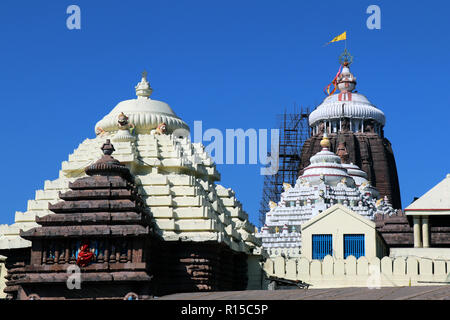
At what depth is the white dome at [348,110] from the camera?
355 feet

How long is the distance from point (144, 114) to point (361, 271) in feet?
49.9

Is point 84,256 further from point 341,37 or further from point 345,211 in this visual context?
point 341,37

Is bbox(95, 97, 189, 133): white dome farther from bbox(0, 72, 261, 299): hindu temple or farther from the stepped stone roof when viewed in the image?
bbox(0, 72, 261, 299): hindu temple

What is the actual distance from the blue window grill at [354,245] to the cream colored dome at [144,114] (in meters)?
12.2

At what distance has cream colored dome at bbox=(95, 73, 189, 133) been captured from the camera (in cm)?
5172

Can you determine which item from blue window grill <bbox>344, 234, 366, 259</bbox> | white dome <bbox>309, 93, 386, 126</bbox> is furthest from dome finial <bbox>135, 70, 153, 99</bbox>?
white dome <bbox>309, 93, 386, 126</bbox>

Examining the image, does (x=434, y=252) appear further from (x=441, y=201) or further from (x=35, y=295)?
Answer: (x=35, y=295)

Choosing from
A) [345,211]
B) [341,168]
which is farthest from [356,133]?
[345,211]

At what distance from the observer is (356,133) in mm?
107562

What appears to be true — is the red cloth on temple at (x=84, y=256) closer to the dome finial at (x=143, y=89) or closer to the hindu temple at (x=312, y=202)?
the dome finial at (x=143, y=89)

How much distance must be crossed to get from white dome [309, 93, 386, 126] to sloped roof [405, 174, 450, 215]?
2195 inches

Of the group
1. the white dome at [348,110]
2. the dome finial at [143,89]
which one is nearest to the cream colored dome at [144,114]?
the dome finial at [143,89]

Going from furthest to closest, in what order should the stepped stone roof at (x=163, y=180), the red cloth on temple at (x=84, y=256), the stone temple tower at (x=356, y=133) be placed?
the stone temple tower at (x=356, y=133) < the stepped stone roof at (x=163, y=180) < the red cloth on temple at (x=84, y=256)
